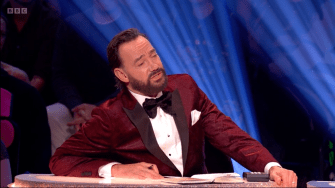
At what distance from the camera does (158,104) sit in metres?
1.87

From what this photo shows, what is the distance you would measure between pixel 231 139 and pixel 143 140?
0.43 m

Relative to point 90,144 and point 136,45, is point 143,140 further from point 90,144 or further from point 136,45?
point 136,45

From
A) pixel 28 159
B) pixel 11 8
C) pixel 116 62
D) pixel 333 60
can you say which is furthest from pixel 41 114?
pixel 333 60

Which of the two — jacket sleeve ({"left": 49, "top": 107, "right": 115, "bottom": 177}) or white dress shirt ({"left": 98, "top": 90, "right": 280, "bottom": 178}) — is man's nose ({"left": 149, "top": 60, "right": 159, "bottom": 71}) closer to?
white dress shirt ({"left": 98, "top": 90, "right": 280, "bottom": 178})

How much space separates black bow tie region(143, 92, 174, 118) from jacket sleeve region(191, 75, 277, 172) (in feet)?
0.50

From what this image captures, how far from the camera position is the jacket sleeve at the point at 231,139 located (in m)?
1.68

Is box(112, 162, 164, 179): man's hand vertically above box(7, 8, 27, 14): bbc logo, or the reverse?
box(7, 8, 27, 14): bbc logo

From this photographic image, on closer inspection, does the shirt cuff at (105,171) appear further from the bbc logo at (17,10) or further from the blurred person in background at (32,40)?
the bbc logo at (17,10)

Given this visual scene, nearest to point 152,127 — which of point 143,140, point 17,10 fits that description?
point 143,140

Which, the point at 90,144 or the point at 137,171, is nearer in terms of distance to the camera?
the point at 137,171

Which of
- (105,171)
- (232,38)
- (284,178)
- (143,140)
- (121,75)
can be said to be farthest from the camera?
(232,38)

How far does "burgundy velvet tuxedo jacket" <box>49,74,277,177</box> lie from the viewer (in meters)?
1.72

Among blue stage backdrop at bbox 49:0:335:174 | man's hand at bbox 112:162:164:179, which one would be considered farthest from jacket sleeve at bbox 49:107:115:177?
blue stage backdrop at bbox 49:0:335:174

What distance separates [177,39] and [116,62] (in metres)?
1.03
